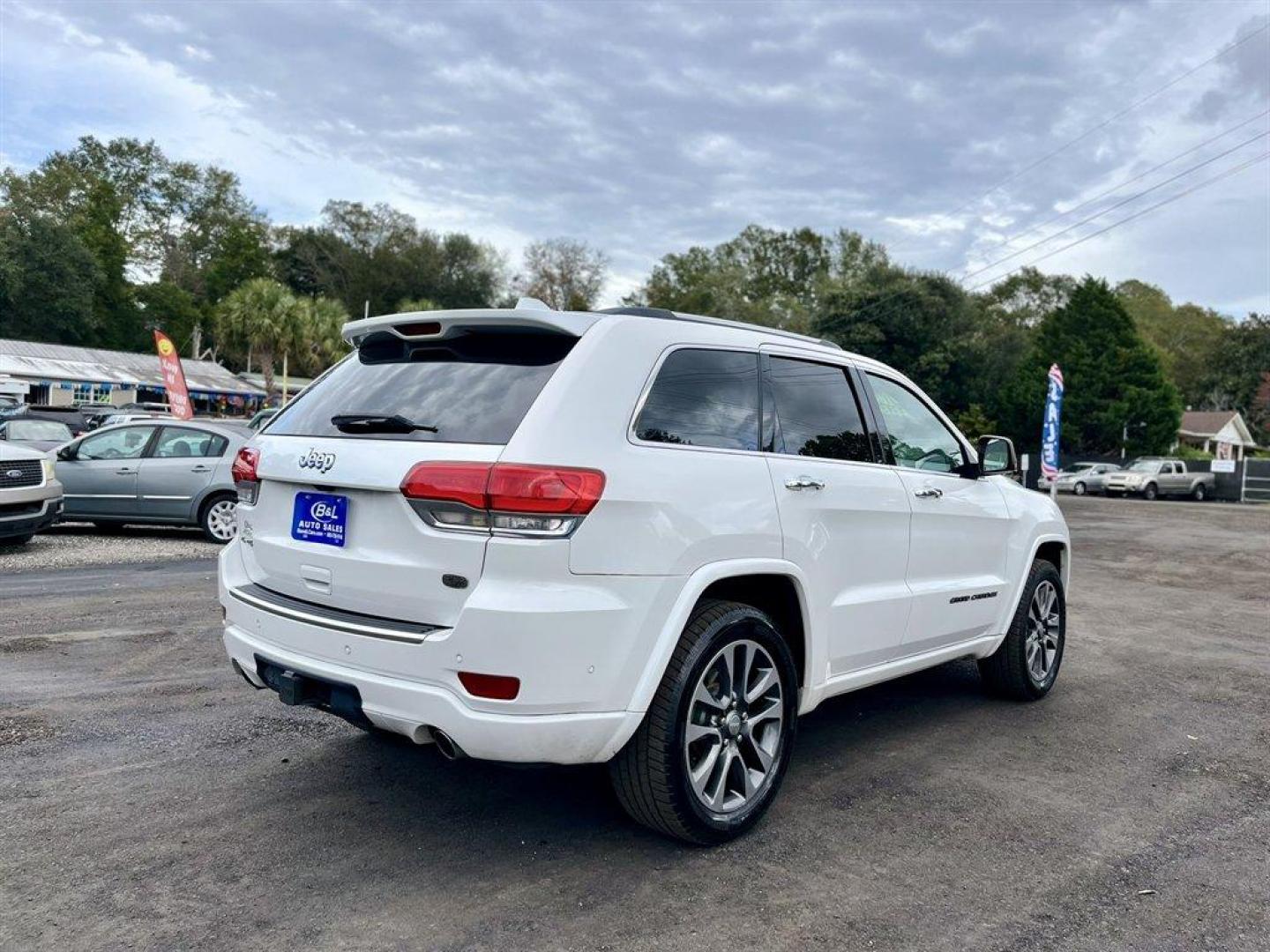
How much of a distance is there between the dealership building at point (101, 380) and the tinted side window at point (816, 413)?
4441cm

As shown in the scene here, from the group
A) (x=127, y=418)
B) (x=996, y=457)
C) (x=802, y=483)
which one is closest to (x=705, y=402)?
(x=802, y=483)

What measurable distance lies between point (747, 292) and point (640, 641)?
69.8 meters

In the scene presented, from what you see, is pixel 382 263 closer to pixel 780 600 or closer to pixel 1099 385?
pixel 1099 385

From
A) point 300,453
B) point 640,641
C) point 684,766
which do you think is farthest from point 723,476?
point 300,453

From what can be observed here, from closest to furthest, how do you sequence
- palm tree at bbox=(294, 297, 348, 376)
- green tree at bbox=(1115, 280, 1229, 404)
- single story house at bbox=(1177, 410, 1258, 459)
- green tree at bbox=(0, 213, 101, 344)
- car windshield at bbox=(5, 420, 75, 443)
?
car windshield at bbox=(5, 420, 75, 443) < palm tree at bbox=(294, 297, 348, 376) < green tree at bbox=(0, 213, 101, 344) < single story house at bbox=(1177, 410, 1258, 459) < green tree at bbox=(1115, 280, 1229, 404)

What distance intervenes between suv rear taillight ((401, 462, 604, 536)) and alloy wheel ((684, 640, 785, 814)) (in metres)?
0.82

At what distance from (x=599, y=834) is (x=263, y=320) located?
169ft

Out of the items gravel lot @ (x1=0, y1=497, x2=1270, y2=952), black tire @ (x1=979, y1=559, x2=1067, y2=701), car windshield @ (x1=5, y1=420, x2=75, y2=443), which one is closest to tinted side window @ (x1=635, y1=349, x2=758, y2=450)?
gravel lot @ (x1=0, y1=497, x2=1270, y2=952)

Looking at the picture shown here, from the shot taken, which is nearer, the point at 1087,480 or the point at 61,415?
the point at 61,415

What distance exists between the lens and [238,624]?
3662 millimetres

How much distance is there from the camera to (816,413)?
4.09 m

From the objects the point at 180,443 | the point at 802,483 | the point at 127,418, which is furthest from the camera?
the point at 127,418

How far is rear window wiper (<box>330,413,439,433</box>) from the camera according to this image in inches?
126

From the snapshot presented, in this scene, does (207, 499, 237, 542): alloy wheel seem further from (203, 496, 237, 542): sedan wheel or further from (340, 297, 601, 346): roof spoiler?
(340, 297, 601, 346): roof spoiler
